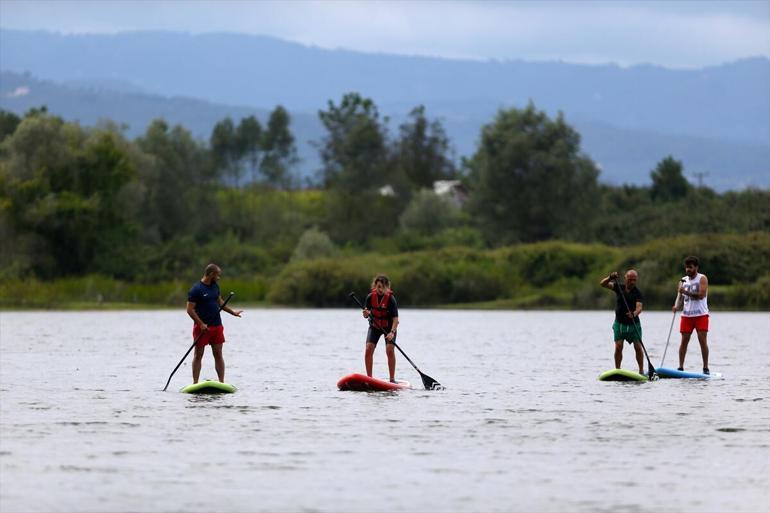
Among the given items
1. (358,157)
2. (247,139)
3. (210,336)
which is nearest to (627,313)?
(210,336)

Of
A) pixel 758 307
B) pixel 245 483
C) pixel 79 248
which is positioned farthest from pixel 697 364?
pixel 79 248

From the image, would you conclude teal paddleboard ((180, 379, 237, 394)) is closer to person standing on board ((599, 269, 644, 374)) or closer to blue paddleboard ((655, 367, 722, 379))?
person standing on board ((599, 269, 644, 374))

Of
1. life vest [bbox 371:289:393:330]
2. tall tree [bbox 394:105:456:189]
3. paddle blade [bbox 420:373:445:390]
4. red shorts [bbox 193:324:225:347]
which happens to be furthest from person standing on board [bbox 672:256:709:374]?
tall tree [bbox 394:105:456:189]

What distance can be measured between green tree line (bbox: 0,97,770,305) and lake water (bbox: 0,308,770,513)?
48627 millimetres

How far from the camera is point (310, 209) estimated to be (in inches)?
4884

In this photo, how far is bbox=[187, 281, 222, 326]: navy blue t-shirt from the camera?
88.8 ft

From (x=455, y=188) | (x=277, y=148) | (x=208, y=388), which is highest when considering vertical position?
(x=277, y=148)

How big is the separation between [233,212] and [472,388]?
88.3 m

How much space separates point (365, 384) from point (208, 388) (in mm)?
2749

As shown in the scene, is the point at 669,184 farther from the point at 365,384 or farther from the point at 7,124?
the point at 365,384

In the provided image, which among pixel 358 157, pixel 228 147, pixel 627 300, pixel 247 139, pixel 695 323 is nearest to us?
pixel 627 300

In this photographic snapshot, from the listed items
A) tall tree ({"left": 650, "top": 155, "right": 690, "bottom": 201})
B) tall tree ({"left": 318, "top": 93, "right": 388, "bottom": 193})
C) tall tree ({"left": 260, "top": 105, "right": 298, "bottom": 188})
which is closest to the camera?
tall tree ({"left": 650, "top": 155, "right": 690, "bottom": 201})

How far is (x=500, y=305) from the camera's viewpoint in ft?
293

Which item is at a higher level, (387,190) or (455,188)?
(455,188)
